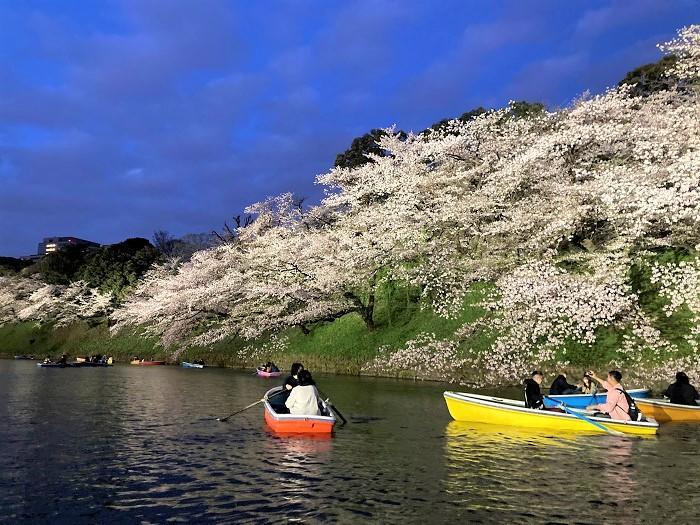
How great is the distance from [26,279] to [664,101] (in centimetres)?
9151

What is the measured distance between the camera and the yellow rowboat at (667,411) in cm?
2136

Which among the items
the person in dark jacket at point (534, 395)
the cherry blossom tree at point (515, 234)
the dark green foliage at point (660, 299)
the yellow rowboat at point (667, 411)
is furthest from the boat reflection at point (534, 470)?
the dark green foliage at point (660, 299)

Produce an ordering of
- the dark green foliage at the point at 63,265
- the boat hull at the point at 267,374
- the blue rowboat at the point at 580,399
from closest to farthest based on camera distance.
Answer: the blue rowboat at the point at 580,399, the boat hull at the point at 267,374, the dark green foliage at the point at 63,265

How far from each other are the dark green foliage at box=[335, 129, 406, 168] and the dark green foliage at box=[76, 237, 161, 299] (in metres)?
28.3

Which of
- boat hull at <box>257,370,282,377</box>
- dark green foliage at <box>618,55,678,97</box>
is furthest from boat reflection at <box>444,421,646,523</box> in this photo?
dark green foliage at <box>618,55,678,97</box>

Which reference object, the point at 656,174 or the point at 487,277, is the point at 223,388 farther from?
the point at 656,174

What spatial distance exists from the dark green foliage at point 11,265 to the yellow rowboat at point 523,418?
350 ft

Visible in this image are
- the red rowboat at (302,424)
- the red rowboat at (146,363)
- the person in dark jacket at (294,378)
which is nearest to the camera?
the red rowboat at (302,424)

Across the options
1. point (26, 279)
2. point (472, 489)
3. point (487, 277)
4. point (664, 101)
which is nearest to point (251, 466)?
point (472, 489)

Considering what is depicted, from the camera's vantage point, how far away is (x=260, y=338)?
51.2 metres

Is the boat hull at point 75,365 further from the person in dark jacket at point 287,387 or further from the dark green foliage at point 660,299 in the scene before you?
the dark green foliage at point 660,299

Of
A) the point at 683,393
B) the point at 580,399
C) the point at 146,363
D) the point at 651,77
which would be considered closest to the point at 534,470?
the point at 580,399

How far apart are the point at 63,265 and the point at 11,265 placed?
28.5 m

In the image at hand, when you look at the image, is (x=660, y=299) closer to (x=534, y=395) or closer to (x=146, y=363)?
(x=534, y=395)
